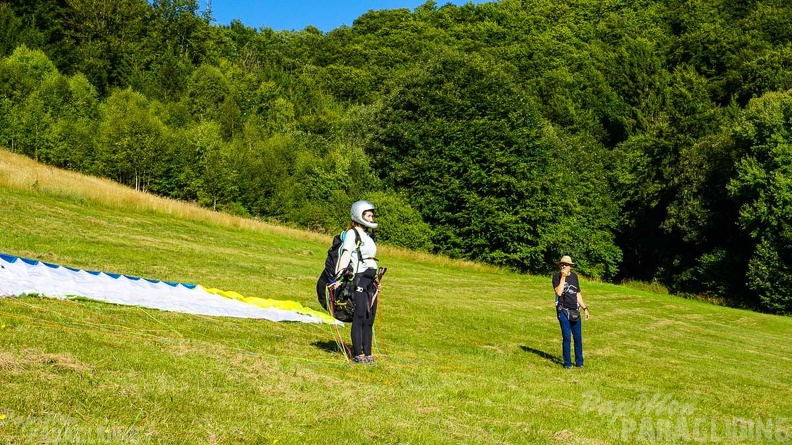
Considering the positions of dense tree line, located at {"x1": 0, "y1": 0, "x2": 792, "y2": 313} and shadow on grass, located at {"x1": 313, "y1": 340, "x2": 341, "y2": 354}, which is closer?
shadow on grass, located at {"x1": 313, "y1": 340, "x2": 341, "y2": 354}

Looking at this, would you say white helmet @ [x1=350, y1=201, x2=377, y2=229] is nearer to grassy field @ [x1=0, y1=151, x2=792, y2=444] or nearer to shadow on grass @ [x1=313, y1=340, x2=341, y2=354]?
grassy field @ [x1=0, y1=151, x2=792, y2=444]

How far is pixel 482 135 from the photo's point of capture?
56750mm

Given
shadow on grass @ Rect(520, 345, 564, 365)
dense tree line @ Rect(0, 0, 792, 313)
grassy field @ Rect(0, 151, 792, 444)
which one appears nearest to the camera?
grassy field @ Rect(0, 151, 792, 444)

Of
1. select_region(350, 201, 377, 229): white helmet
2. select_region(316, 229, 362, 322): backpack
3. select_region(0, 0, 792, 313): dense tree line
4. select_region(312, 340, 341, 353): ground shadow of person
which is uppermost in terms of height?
select_region(0, 0, 792, 313): dense tree line

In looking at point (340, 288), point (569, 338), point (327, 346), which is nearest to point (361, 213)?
point (340, 288)

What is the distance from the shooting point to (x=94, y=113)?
232ft

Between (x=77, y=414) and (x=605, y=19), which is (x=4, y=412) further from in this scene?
(x=605, y=19)

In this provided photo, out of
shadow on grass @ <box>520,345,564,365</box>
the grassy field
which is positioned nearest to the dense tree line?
the grassy field

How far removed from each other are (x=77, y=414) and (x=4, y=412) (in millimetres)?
545

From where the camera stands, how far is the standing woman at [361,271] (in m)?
10.1

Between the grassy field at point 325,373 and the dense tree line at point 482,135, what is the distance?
31.5m

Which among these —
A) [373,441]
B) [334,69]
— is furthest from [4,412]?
[334,69]

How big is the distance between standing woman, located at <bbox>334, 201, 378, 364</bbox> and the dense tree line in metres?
41.2

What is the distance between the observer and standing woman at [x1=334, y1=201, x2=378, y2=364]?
1009 centimetres
